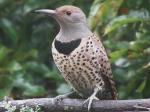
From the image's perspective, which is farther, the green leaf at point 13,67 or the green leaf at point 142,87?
the green leaf at point 13,67

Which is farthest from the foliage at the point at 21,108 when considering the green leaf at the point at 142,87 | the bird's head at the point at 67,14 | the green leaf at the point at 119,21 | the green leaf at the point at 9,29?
the green leaf at the point at 9,29

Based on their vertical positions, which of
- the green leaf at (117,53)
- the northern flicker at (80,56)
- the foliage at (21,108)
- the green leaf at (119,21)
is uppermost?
the green leaf at (119,21)

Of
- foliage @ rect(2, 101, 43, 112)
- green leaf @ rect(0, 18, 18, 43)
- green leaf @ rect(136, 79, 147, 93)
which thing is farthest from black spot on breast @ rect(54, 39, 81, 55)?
green leaf @ rect(0, 18, 18, 43)

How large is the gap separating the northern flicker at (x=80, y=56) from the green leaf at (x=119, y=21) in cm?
31

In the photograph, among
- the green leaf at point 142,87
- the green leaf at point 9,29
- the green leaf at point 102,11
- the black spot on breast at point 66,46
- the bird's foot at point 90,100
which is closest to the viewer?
the bird's foot at point 90,100

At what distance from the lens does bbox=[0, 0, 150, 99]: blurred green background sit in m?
5.64

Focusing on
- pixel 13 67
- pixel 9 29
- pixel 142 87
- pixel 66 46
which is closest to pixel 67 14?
pixel 66 46

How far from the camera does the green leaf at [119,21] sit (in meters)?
5.46

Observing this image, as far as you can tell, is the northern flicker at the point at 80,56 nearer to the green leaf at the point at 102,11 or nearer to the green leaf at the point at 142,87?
the green leaf at the point at 102,11

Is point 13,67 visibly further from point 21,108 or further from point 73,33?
point 21,108

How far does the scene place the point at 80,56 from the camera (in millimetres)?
5016

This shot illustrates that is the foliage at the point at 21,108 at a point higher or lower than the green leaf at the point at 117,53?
lower

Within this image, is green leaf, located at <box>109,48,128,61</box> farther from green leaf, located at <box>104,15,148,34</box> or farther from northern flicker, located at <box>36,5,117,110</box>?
northern flicker, located at <box>36,5,117,110</box>

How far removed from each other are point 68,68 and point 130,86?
1067mm
